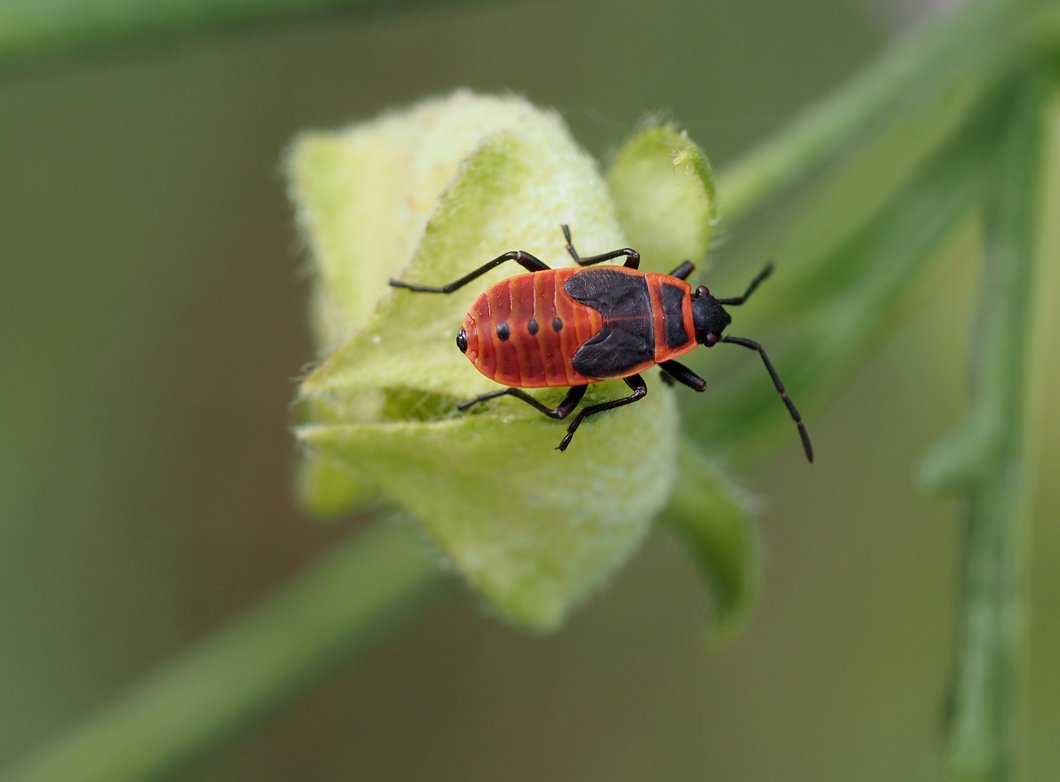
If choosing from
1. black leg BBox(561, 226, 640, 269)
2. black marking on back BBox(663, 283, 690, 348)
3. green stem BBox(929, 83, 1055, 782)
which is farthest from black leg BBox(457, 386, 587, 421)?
green stem BBox(929, 83, 1055, 782)

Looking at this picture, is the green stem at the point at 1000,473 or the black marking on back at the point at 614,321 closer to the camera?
the black marking on back at the point at 614,321

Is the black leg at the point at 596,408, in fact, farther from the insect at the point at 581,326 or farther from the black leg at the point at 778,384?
the black leg at the point at 778,384

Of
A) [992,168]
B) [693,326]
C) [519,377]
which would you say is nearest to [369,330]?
[519,377]

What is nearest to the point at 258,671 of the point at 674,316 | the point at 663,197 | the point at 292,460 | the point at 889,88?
the point at 674,316

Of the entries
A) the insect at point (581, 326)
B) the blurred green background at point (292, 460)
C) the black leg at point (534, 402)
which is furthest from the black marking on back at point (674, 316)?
the blurred green background at point (292, 460)

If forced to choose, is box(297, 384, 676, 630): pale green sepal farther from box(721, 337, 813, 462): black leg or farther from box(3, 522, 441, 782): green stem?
box(3, 522, 441, 782): green stem

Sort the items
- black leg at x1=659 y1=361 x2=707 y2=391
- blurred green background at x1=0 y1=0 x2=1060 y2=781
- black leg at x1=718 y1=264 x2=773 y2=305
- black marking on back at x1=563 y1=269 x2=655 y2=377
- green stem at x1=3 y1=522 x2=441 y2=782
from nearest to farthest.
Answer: black marking on back at x1=563 y1=269 x2=655 y2=377 → black leg at x1=659 y1=361 x2=707 y2=391 → black leg at x1=718 y1=264 x2=773 y2=305 → green stem at x1=3 y1=522 x2=441 y2=782 → blurred green background at x1=0 y1=0 x2=1060 y2=781

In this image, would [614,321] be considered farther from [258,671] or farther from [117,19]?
[258,671]
